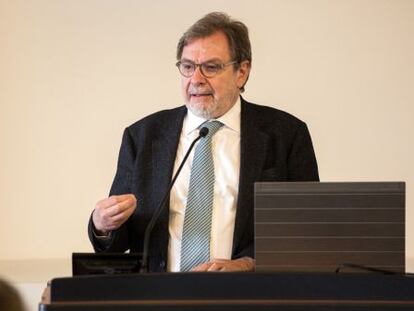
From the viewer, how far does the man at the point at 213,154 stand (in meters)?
1.86

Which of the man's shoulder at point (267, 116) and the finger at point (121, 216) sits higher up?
the man's shoulder at point (267, 116)

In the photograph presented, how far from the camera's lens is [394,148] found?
9.96ft

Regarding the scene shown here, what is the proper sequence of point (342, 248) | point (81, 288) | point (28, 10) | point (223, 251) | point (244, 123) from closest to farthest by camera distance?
1. point (81, 288)
2. point (342, 248)
3. point (223, 251)
4. point (244, 123)
5. point (28, 10)

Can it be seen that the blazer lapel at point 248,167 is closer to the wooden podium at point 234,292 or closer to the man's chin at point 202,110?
the man's chin at point 202,110

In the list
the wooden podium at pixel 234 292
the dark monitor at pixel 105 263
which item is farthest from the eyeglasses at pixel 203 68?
the wooden podium at pixel 234 292

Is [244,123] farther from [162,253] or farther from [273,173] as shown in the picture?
[162,253]

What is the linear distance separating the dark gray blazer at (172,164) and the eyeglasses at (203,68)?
6.5 inches

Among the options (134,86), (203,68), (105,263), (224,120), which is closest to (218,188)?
(224,120)

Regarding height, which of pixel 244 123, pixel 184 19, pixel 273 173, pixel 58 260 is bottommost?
pixel 58 260

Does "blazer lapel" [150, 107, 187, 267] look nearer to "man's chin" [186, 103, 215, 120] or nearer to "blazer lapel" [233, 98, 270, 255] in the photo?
"man's chin" [186, 103, 215, 120]

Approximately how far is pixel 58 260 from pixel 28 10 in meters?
1.11

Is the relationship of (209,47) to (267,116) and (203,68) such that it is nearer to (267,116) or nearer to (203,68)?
(203,68)

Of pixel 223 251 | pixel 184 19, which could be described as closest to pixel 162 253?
pixel 223 251

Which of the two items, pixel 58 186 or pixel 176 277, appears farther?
pixel 58 186
